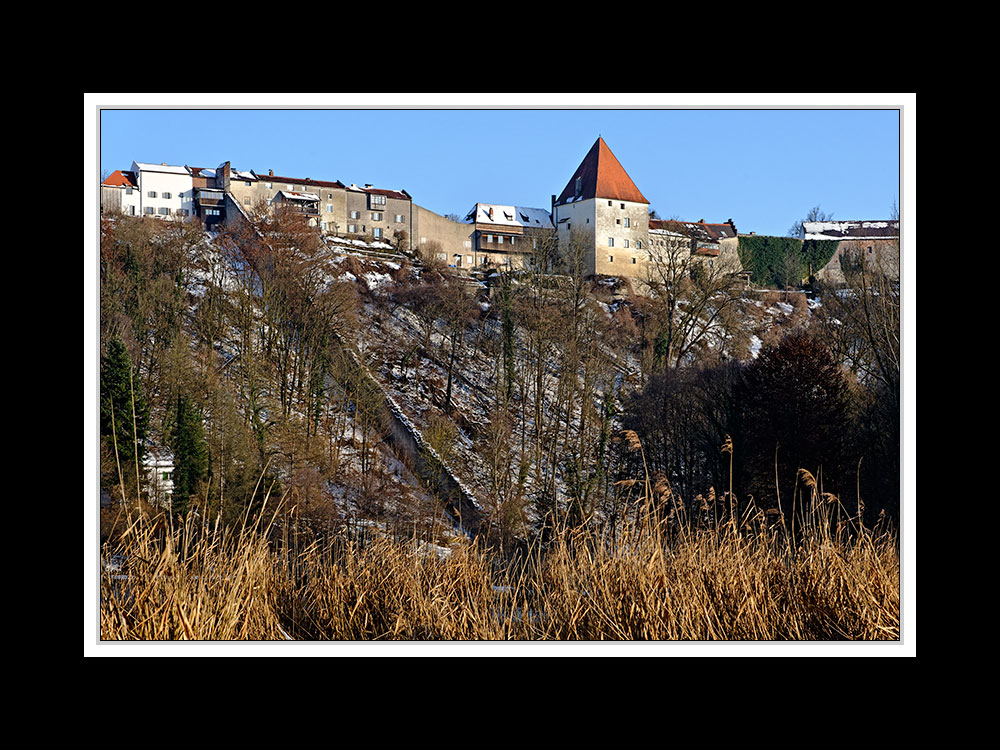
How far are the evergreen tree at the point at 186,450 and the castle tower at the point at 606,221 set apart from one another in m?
4.78

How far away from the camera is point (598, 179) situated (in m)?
9.06

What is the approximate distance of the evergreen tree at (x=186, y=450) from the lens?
8945mm

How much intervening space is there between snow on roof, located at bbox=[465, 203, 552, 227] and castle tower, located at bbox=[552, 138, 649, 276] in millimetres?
209

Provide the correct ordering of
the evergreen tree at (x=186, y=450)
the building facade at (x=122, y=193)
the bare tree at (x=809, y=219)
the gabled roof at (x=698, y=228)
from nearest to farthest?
the evergreen tree at (x=186, y=450) → the building facade at (x=122, y=193) → the bare tree at (x=809, y=219) → the gabled roof at (x=698, y=228)

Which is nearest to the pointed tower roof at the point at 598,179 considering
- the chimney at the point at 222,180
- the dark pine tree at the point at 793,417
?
the dark pine tree at the point at 793,417

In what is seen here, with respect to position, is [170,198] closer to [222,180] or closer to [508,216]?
[222,180]

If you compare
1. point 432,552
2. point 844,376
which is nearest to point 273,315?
point 844,376

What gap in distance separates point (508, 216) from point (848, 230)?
4.43 meters

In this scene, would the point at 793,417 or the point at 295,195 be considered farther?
the point at 295,195

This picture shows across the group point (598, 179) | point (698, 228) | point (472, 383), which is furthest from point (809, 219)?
point (472, 383)

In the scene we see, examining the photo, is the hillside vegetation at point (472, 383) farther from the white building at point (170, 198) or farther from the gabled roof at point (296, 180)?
the gabled roof at point (296, 180)

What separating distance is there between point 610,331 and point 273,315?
4828 mm

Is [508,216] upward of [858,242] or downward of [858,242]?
upward
